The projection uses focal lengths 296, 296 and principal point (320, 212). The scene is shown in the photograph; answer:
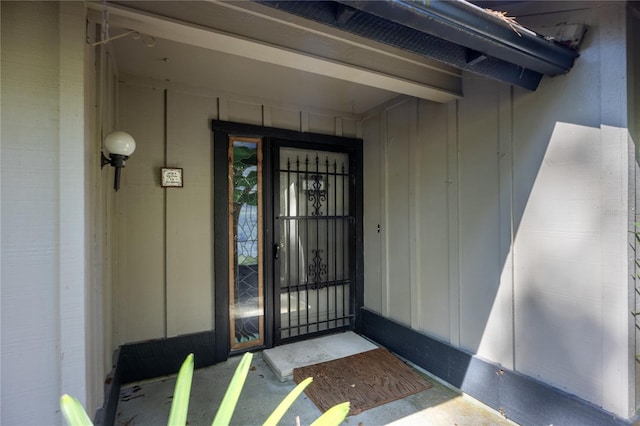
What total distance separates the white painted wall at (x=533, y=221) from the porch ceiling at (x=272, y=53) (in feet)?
1.20

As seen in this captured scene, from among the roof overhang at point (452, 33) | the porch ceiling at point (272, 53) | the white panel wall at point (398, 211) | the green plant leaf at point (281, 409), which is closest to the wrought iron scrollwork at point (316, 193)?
the white panel wall at point (398, 211)

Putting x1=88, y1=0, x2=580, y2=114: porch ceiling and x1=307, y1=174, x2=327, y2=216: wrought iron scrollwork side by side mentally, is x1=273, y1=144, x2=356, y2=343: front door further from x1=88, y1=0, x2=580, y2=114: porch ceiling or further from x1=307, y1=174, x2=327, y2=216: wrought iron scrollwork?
x1=88, y1=0, x2=580, y2=114: porch ceiling

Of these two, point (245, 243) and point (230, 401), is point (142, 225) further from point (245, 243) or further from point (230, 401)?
point (230, 401)

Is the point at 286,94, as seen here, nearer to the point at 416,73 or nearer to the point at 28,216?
the point at 416,73

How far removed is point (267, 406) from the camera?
2441 millimetres

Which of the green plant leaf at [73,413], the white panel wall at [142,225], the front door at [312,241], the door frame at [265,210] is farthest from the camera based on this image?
the front door at [312,241]

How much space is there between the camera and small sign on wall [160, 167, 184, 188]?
2.87 m

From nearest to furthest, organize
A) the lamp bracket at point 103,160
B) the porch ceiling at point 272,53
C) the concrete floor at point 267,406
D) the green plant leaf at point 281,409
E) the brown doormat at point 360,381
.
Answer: the green plant leaf at point 281,409 → the porch ceiling at point 272,53 → the lamp bracket at point 103,160 → the concrete floor at point 267,406 → the brown doormat at point 360,381

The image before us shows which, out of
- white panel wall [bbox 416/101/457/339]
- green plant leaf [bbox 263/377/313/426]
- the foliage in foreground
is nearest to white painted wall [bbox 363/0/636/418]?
white panel wall [bbox 416/101/457/339]

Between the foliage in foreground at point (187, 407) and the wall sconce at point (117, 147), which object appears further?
the wall sconce at point (117, 147)

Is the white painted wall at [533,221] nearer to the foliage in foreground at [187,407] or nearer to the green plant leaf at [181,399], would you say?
the foliage in foreground at [187,407]

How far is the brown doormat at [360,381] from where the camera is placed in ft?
8.17

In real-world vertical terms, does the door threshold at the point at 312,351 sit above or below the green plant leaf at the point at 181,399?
below

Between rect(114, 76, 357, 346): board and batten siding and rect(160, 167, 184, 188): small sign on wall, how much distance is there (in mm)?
51
